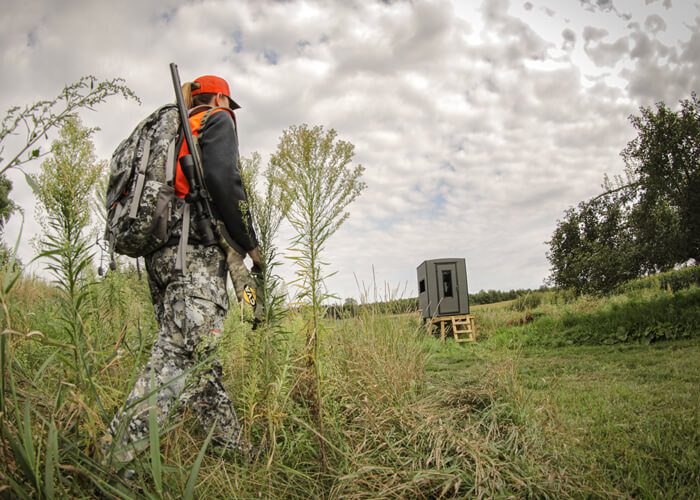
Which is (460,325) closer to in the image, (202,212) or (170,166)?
(202,212)

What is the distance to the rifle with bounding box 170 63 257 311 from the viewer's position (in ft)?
7.79

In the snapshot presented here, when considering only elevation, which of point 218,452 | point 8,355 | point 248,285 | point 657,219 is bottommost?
point 218,452

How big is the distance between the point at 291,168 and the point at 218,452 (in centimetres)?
137

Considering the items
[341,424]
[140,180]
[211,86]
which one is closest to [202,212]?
[140,180]

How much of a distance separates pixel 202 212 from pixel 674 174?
33.3 ft

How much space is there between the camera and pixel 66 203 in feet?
5.41

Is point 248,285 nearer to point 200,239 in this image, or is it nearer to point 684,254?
point 200,239

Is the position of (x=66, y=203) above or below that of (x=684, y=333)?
above

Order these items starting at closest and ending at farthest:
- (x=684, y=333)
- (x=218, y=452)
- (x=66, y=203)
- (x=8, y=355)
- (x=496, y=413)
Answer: (x=8, y=355) → (x=66, y=203) → (x=218, y=452) → (x=496, y=413) → (x=684, y=333)

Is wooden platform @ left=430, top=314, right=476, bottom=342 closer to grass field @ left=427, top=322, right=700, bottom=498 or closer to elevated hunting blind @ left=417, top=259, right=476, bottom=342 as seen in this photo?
elevated hunting blind @ left=417, top=259, right=476, bottom=342

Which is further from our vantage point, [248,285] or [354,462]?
[248,285]

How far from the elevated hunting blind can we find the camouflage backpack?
10.7 metres

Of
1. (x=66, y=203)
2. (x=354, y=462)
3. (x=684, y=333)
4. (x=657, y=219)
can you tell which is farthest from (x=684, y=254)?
(x=66, y=203)

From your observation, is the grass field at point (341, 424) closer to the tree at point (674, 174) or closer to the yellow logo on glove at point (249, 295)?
the yellow logo on glove at point (249, 295)
